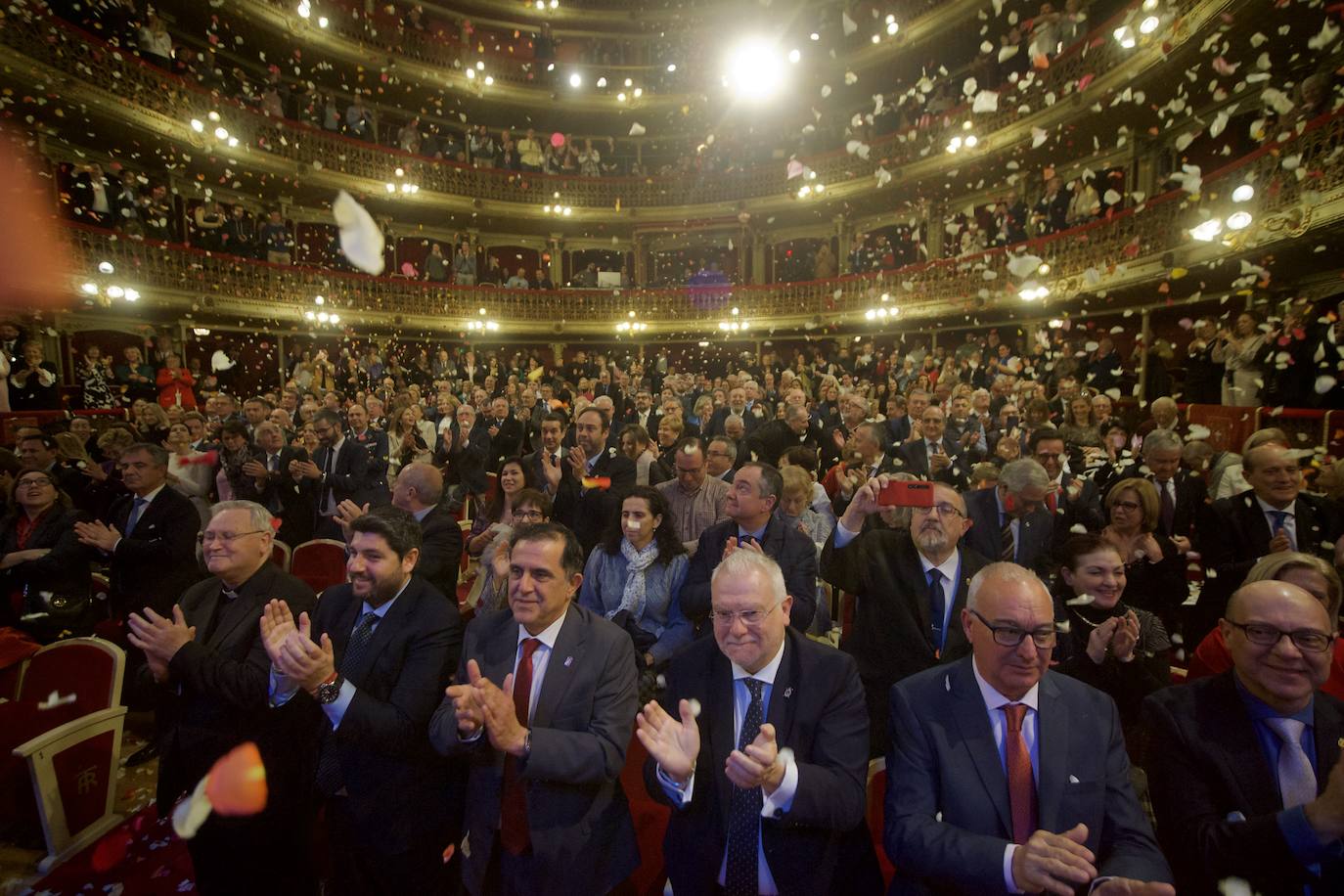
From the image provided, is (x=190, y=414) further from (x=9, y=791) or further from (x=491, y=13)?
(x=491, y=13)

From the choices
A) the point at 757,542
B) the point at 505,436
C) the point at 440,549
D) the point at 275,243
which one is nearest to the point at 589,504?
the point at 440,549

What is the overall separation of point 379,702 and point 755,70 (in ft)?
75.3

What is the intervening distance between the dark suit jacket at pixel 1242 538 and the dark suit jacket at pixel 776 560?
2.32 meters

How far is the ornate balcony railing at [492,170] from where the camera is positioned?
34.8 ft

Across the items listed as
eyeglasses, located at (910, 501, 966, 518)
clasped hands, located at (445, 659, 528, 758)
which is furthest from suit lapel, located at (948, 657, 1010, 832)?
clasped hands, located at (445, 659, 528, 758)

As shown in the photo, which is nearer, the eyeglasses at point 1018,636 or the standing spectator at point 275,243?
the eyeglasses at point 1018,636

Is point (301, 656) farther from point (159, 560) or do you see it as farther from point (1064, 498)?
point (1064, 498)

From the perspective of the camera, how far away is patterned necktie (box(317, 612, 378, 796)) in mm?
2262

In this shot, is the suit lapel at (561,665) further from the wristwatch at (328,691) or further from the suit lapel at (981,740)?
the suit lapel at (981,740)

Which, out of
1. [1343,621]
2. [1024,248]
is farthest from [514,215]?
[1343,621]

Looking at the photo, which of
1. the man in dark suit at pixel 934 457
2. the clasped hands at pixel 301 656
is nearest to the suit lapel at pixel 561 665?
the clasped hands at pixel 301 656

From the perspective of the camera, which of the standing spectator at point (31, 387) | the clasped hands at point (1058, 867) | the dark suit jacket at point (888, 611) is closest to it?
the clasped hands at point (1058, 867)

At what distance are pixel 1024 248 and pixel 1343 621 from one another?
37.6ft

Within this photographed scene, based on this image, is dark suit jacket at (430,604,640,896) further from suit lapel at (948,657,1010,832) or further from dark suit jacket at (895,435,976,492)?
dark suit jacket at (895,435,976,492)
